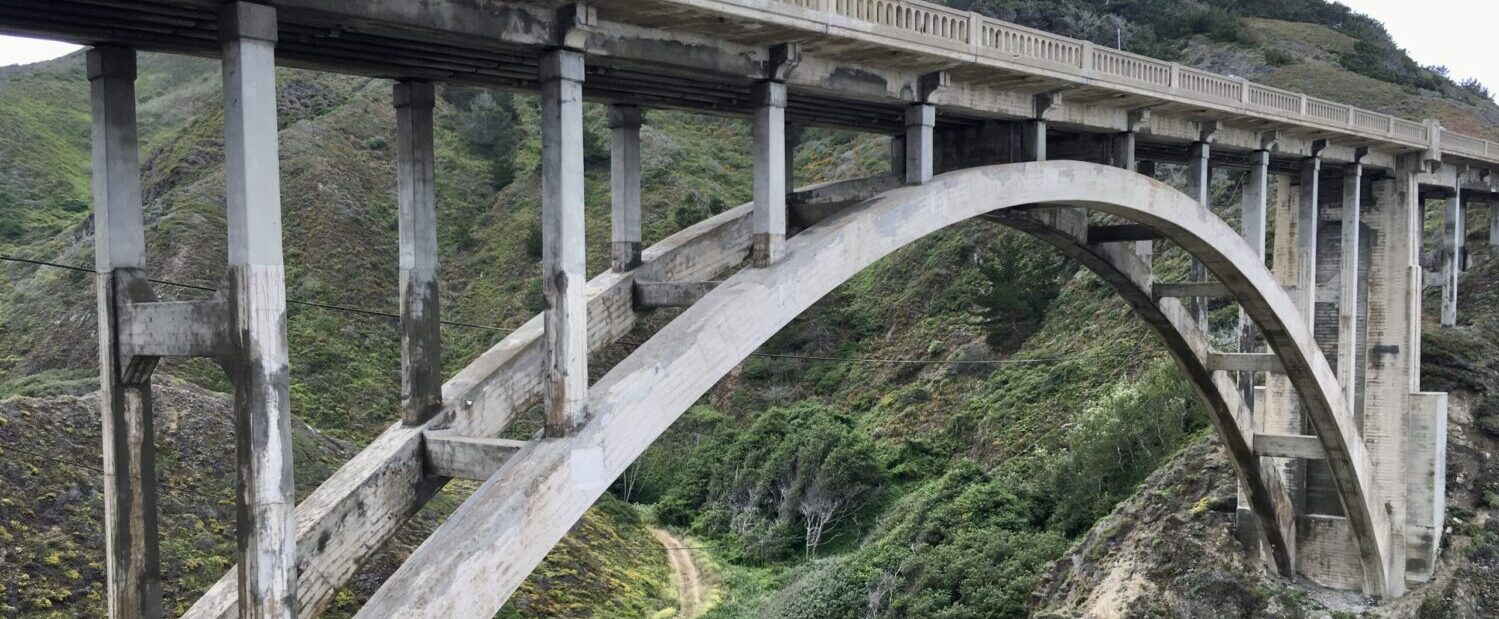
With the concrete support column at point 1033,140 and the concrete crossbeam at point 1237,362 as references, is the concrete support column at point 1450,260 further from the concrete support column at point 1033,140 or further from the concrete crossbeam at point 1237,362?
the concrete support column at point 1033,140

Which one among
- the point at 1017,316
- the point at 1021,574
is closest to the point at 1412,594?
the point at 1021,574

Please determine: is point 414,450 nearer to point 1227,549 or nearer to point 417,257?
point 417,257

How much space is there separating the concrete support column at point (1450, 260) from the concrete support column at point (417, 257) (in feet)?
82.3

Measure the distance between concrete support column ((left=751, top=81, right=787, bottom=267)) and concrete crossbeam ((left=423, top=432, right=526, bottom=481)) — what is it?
290 cm

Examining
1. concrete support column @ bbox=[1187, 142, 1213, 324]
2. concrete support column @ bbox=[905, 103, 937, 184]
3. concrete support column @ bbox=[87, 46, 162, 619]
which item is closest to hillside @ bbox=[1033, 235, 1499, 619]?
concrete support column @ bbox=[1187, 142, 1213, 324]

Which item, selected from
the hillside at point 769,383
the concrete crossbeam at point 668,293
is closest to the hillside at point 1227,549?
the hillside at point 769,383

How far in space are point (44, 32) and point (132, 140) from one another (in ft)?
2.90

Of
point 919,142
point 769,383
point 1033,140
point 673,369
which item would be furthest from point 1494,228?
point 673,369

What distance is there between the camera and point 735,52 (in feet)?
34.8

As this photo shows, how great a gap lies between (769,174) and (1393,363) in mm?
16819

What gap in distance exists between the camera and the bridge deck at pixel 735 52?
8.26 meters

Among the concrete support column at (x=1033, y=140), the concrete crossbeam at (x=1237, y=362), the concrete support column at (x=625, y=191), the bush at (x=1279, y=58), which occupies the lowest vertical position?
the concrete crossbeam at (x=1237, y=362)

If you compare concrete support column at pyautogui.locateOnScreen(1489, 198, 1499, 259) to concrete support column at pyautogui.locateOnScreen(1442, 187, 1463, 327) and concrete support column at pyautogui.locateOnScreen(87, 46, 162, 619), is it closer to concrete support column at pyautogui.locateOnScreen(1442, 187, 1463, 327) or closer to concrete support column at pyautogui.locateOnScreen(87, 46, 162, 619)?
concrete support column at pyautogui.locateOnScreen(1442, 187, 1463, 327)

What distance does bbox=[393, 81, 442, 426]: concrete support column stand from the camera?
9992 millimetres
